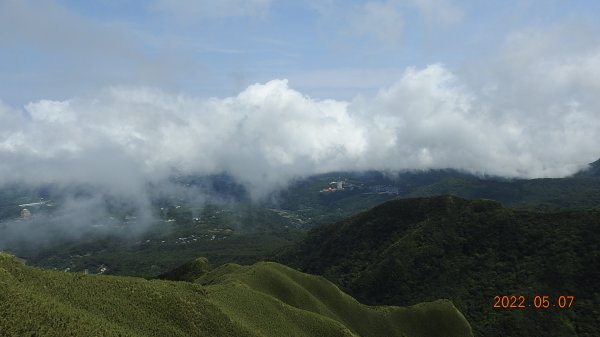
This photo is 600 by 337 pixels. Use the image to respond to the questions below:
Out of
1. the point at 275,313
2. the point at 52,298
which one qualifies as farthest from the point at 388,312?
the point at 52,298

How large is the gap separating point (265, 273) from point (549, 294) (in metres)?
121

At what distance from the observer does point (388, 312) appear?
164 metres

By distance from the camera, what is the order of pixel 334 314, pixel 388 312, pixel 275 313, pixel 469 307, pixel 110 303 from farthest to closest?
pixel 469 307
pixel 388 312
pixel 334 314
pixel 275 313
pixel 110 303

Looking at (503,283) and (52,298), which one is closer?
(52,298)

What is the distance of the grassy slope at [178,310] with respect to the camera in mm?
70188

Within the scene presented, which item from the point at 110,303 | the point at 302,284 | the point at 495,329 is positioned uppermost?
the point at 110,303

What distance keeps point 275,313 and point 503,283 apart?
129 meters

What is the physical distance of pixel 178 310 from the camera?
310ft

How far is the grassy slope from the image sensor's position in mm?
70188

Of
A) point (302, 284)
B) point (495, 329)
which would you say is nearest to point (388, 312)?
point (302, 284)

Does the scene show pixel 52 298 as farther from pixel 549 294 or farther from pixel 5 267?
pixel 549 294

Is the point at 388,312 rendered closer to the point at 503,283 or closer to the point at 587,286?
the point at 503,283

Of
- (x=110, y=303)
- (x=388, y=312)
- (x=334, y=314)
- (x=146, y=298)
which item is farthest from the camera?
(x=388, y=312)

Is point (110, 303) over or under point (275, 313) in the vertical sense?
over
